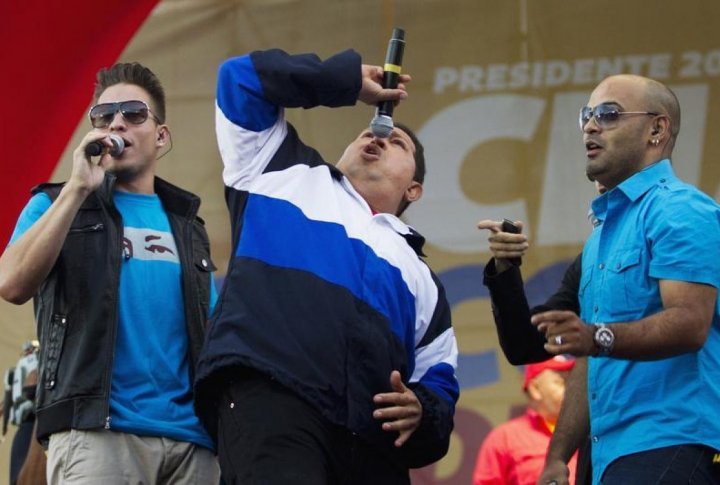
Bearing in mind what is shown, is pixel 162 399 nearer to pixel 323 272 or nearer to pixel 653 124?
pixel 323 272

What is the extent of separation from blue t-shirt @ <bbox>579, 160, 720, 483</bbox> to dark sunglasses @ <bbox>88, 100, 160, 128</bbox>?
4.97 ft

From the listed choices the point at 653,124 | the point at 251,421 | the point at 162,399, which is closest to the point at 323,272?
the point at 251,421

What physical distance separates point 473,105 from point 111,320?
11.7 feet

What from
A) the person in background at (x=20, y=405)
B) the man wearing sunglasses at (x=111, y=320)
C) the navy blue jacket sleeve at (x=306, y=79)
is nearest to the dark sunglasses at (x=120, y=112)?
the man wearing sunglasses at (x=111, y=320)

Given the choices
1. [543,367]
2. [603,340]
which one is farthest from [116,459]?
[543,367]

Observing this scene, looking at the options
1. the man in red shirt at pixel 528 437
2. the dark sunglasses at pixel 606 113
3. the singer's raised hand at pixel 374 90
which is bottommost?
the man in red shirt at pixel 528 437

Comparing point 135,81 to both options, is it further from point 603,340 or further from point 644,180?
point 603,340

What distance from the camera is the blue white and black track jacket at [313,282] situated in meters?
3.53

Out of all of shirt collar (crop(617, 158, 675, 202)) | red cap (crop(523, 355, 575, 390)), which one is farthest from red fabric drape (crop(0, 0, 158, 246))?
shirt collar (crop(617, 158, 675, 202))

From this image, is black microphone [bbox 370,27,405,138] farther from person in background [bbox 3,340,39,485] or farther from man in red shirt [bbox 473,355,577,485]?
person in background [bbox 3,340,39,485]

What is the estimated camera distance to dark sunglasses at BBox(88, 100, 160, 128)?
4379 millimetres

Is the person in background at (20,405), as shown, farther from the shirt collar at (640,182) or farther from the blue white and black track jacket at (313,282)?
the shirt collar at (640,182)

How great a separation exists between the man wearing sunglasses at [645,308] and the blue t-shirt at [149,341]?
114 centimetres

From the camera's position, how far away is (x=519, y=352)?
13.6 ft
